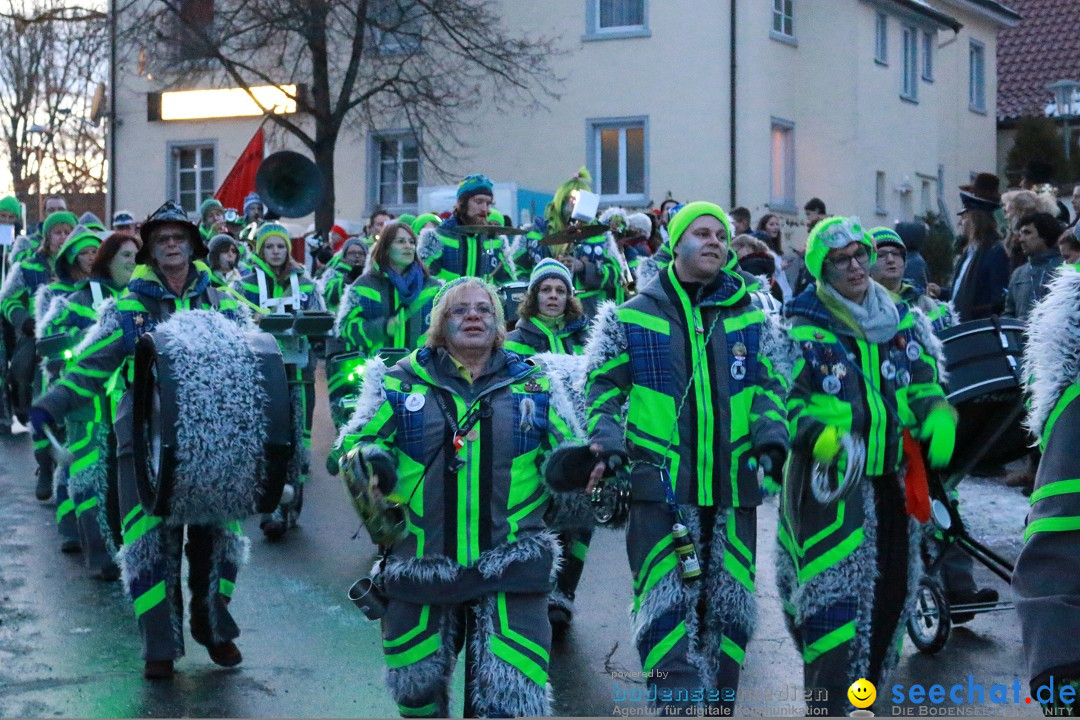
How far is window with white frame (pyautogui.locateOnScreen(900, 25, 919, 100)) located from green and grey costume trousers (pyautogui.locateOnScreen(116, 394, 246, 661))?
96.8ft

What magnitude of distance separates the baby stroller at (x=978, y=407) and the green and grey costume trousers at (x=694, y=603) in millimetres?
1470

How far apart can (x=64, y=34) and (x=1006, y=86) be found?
89.0 ft

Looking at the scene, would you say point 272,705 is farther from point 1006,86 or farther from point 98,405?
point 1006,86

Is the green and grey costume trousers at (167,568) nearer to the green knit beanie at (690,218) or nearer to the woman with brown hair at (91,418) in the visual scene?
the woman with brown hair at (91,418)

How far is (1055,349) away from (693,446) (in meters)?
2.33

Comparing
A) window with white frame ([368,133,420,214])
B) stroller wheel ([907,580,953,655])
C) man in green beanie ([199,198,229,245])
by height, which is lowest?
stroller wheel ([907,580,953,655])

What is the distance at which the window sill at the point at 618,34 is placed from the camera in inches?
1216

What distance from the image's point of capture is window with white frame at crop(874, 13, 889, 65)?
33281mm

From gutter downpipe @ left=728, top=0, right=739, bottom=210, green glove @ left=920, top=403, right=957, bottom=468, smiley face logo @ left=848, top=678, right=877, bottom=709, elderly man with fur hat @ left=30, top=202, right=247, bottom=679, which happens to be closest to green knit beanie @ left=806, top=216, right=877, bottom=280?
green glove @ left=920, top=403, right=957, bottom=468

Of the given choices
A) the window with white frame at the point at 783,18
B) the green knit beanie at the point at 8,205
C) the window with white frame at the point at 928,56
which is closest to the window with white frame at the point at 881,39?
the window with white frame at the point at 783,18

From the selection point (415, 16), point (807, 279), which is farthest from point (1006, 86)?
point (807, 279)

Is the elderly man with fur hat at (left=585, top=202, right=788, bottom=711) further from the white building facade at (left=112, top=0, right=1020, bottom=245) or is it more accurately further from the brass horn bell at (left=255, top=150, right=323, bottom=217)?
the white building facade at (left=112, top=0, right=1020, bottom=245)

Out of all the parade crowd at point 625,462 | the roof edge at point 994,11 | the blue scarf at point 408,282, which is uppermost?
the roof edge at point 994,11

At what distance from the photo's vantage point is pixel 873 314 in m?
6.49
